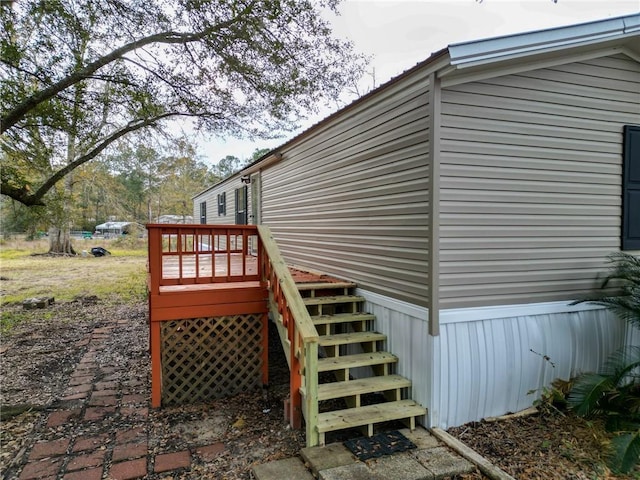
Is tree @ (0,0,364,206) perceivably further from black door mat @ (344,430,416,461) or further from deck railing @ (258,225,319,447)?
black door mat @ (344,430,416,461)

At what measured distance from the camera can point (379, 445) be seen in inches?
117

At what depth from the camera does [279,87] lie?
8359mm

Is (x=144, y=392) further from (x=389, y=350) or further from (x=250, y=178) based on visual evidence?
(x=250, y=178)

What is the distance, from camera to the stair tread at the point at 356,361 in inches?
137

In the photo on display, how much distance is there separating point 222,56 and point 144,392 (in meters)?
5.97

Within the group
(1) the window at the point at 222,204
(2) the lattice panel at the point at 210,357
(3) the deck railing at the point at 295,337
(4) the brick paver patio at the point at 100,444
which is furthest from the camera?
(1) the window at the point at 222,204

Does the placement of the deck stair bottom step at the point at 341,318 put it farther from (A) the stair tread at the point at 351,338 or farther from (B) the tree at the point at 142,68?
(B) the tree at the point at 142,68

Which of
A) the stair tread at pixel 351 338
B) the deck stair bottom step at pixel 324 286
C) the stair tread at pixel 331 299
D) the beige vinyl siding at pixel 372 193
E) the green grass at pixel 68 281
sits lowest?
the green grass at pixel 68 281

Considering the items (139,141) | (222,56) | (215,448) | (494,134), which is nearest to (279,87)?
(222,56)

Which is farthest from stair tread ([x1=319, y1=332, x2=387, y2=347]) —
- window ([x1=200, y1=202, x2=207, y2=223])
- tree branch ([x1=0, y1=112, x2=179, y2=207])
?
window ([x1=200, y1=202, x2=207, y2=223])

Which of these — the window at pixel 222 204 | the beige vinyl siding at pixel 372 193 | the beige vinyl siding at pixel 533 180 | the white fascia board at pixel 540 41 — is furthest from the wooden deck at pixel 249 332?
the window at pixel 222 204

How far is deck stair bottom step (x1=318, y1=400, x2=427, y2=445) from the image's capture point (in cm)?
302

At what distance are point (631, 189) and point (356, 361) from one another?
3.21 metres

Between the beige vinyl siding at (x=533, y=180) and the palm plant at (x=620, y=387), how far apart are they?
24cm
